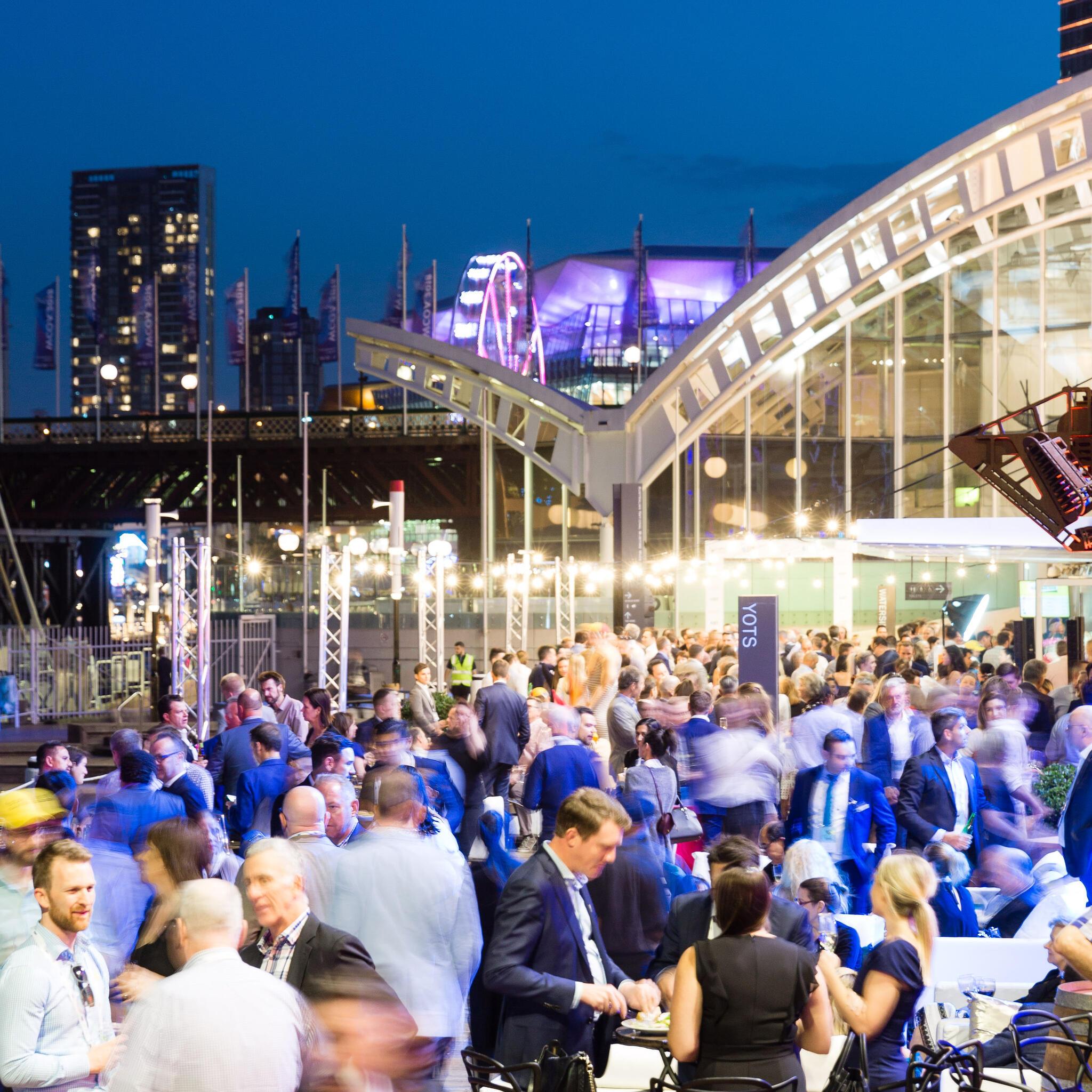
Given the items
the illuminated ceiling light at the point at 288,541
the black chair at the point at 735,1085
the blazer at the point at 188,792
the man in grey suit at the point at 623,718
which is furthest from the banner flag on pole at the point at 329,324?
the black chair at the point at 735,1085

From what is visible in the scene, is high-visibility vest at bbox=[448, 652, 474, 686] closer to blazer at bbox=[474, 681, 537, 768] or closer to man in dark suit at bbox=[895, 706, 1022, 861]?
blazer at bbox=[474, 681, 537, 768]

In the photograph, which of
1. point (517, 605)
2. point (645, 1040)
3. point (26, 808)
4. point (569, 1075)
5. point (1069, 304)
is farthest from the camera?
point (517, 605)

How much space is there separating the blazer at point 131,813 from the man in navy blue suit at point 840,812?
3892 mm

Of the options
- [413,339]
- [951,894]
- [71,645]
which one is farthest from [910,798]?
[413,339]

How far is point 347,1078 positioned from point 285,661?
28.6 meters

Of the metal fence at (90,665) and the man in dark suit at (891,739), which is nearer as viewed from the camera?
the man in dark suit at (891,739)

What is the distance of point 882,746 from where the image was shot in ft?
35.5

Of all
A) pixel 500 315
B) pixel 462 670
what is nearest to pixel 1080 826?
pixel 462 670

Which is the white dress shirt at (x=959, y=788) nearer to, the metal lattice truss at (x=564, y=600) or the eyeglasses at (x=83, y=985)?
the eyeglasses at (x=83, y=985)

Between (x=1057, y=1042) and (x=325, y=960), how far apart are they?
2.75m

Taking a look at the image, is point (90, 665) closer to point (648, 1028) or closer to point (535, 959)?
point (648, 1028)

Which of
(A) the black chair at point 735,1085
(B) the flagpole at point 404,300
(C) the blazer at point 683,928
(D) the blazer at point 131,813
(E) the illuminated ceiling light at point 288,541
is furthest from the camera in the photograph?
(B) the flagpole at point 404,300

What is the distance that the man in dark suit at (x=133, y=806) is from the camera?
7.07 meters

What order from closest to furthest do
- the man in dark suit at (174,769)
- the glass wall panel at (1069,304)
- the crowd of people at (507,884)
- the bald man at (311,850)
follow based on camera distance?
the crowd of people at (507,884), the bald man at (311,850), the man in dark suit at (174,769), the glass wall panel at (1069,304)
